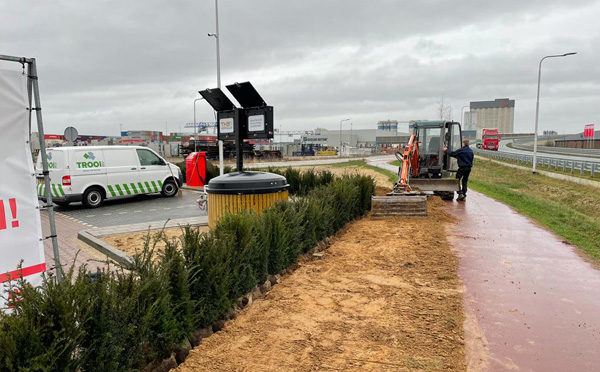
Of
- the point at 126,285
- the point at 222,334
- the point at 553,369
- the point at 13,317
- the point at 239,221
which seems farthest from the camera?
the point at 239,221

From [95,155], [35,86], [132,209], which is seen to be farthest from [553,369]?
[95,155]

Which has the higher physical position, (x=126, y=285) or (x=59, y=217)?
(x=126, y=285)

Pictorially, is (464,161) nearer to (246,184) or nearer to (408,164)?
(408,164)

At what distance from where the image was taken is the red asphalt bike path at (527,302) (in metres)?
3.55

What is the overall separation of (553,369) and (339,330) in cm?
181

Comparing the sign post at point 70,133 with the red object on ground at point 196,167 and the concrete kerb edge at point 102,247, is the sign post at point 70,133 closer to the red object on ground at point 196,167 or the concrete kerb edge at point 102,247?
the red object on ground at point 196,167

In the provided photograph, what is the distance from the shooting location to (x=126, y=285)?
301 cm

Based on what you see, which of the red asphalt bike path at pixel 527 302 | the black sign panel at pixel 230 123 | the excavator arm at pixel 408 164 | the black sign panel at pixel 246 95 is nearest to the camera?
the red asphalt bike path at pixel 527 302

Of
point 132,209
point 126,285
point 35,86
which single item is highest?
point 35,86

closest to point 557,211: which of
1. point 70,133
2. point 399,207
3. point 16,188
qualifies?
point 399,207

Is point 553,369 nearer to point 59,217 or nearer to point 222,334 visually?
point 222,334

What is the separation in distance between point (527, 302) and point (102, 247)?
21.4ft

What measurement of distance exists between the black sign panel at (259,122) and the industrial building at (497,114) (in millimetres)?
136082

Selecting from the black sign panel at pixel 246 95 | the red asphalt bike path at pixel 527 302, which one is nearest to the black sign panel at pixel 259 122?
the black sign panel at pixel 246 95
